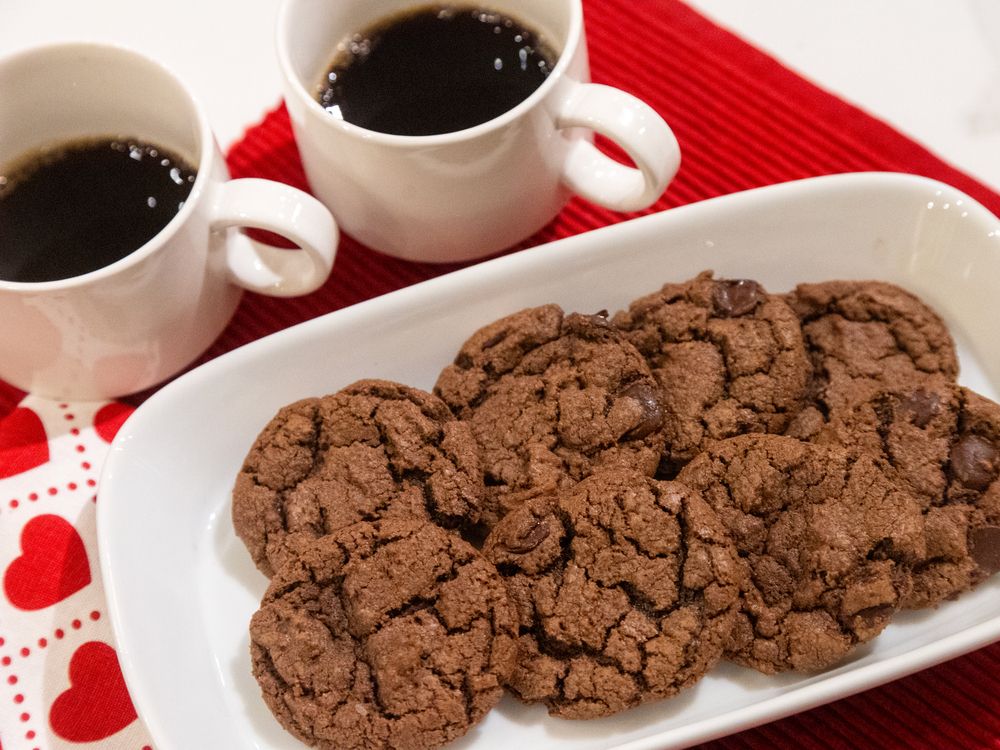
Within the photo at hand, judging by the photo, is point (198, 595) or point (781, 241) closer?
point (198, 595)

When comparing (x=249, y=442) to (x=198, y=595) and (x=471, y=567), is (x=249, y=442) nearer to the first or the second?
(x=198, y=595)

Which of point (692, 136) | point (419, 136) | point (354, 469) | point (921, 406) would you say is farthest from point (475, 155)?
point (921, 406)

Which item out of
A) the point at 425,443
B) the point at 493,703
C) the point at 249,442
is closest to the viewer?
the point at 493,703

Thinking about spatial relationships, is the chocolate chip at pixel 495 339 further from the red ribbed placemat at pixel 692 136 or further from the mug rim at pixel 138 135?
the mug rim at pixel 138 135

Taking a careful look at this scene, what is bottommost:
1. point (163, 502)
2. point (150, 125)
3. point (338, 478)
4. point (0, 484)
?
point (0, 484)

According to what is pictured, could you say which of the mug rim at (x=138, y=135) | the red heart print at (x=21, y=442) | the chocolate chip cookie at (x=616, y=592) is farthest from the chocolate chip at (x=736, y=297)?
the red heart print at (x=21, y=442)

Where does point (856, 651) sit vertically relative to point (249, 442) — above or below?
above

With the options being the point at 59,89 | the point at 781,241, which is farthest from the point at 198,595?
the point at 781,241
